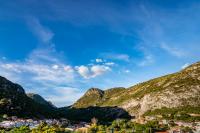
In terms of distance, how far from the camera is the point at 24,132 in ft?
530

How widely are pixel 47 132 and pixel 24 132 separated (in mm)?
10288

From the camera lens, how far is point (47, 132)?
543 ft
